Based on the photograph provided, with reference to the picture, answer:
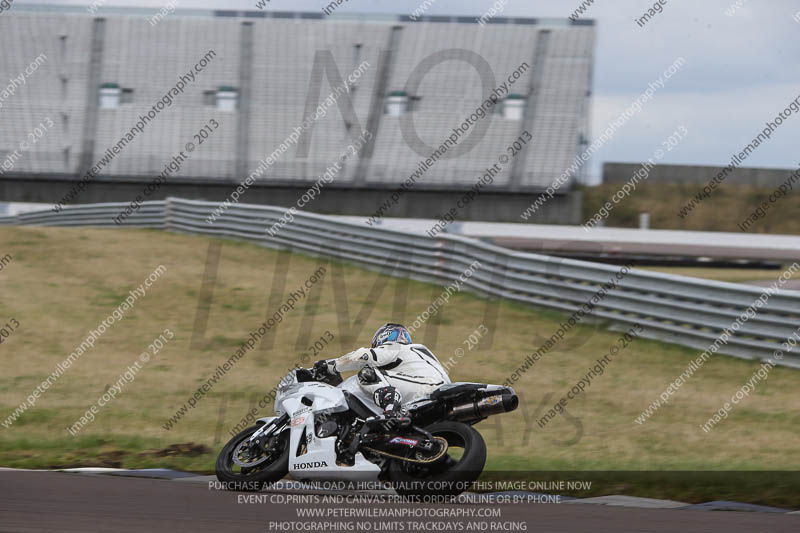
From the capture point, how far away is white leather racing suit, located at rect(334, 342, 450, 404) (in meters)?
6.39

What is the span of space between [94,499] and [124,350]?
262 inches

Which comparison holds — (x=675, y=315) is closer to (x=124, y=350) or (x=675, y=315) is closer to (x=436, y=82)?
(x=124, y=350)

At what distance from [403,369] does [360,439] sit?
67 centimetres

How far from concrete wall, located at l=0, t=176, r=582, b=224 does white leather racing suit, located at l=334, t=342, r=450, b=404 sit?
82.6ft

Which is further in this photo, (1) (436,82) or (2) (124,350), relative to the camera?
(1) (436,82)

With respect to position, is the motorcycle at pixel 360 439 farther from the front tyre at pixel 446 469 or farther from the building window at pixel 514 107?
the building window at pixel 514 107

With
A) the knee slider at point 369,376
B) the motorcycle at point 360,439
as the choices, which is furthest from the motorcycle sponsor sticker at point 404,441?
the knee slider at point 369,376

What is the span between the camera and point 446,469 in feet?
18.7

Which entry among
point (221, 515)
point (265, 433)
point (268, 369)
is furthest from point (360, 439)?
point (268, 369)

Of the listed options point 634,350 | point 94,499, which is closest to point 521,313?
point 634,350

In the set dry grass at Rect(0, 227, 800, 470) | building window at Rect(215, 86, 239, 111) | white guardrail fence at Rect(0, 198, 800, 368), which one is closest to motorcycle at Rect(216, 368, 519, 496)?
dry grass at Rect(0, 227, 800, 470)

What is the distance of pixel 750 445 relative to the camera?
8.22m

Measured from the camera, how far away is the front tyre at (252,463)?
6.36 m

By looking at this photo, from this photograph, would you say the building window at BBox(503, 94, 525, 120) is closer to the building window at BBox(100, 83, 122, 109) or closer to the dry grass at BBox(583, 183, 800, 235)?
the dry grass at BBox(583, 183, 800, 235)
